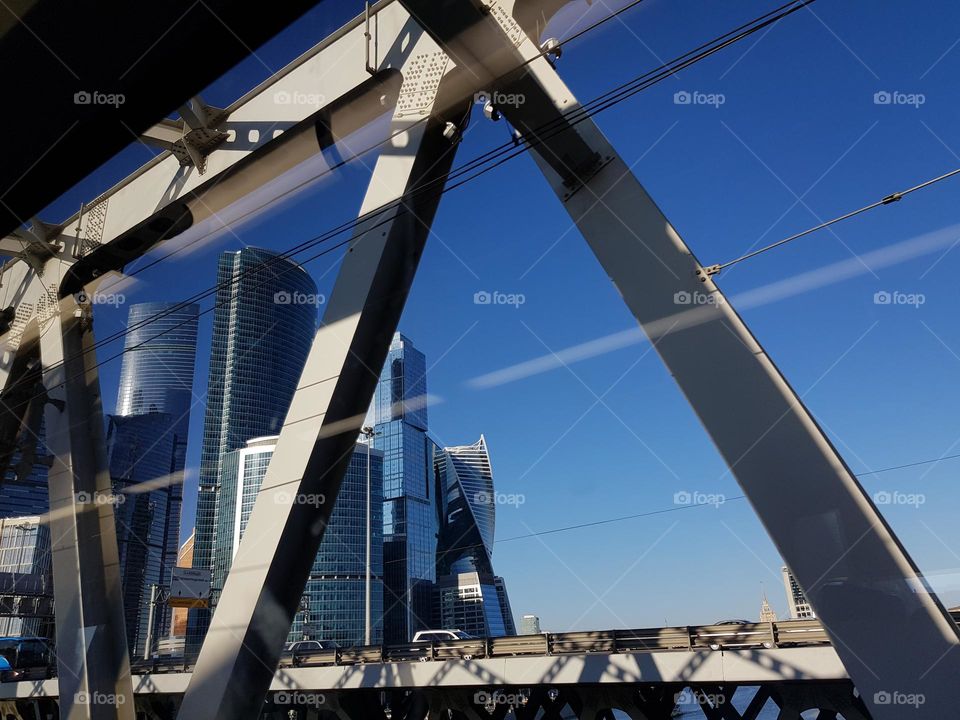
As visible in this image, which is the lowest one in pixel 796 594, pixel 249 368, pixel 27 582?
pixel 796 594

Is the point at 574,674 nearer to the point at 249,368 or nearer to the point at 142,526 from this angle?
the point at 142,526

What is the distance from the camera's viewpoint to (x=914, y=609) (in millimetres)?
2957

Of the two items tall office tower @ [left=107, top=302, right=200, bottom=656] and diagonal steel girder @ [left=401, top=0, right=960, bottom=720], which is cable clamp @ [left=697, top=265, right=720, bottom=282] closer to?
diagonal steel girder @ [left=401, top=0, right=960, bottom=720]

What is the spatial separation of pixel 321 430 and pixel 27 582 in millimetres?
41285

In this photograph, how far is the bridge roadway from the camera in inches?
294

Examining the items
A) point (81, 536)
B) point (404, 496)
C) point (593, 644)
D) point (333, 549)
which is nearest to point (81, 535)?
point (81, 536)

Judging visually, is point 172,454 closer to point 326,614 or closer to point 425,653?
point 326,614

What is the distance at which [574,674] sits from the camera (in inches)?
335

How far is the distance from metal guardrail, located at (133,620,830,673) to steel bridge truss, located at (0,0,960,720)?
401cm

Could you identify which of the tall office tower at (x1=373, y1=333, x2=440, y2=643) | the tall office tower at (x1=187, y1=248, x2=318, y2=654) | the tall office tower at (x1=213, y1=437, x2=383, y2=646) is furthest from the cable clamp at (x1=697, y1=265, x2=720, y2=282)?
the tall office tower at (x1=187, y1=248, x2=318, y2=654)

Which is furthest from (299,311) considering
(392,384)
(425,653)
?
(425,653)

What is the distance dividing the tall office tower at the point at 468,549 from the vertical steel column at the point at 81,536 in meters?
91.3

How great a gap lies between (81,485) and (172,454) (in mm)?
119379

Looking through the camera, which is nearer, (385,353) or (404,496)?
(385,353)
